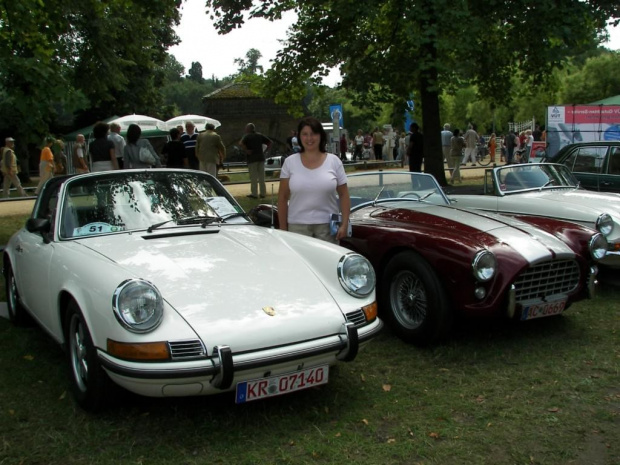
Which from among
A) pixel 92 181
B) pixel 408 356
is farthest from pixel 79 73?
pixel 408 356

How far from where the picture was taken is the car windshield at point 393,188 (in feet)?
21.1

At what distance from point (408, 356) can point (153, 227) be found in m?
2.19

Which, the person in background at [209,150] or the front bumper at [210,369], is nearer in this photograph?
the front bumper at [210,369]

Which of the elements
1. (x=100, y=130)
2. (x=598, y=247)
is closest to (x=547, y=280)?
(x=598, y=247)

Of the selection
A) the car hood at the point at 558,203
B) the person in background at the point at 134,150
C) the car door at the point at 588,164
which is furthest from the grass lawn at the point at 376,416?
the person in background at the point at 134,150

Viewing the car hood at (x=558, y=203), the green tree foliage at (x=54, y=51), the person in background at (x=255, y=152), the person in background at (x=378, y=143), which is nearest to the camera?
the car hood at (x=558, y=203)

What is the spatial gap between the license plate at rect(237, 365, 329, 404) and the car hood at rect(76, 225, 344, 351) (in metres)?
0.21

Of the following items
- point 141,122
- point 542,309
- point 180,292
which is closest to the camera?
point 180,292

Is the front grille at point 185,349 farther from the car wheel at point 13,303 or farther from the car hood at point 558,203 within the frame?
the car hood at point 558,203

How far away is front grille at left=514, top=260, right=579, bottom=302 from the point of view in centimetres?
484

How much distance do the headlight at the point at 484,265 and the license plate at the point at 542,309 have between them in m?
0.44

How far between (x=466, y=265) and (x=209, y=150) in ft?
31.1

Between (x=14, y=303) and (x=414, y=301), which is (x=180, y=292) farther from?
(x=14, y=303)

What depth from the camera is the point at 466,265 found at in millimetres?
4652
